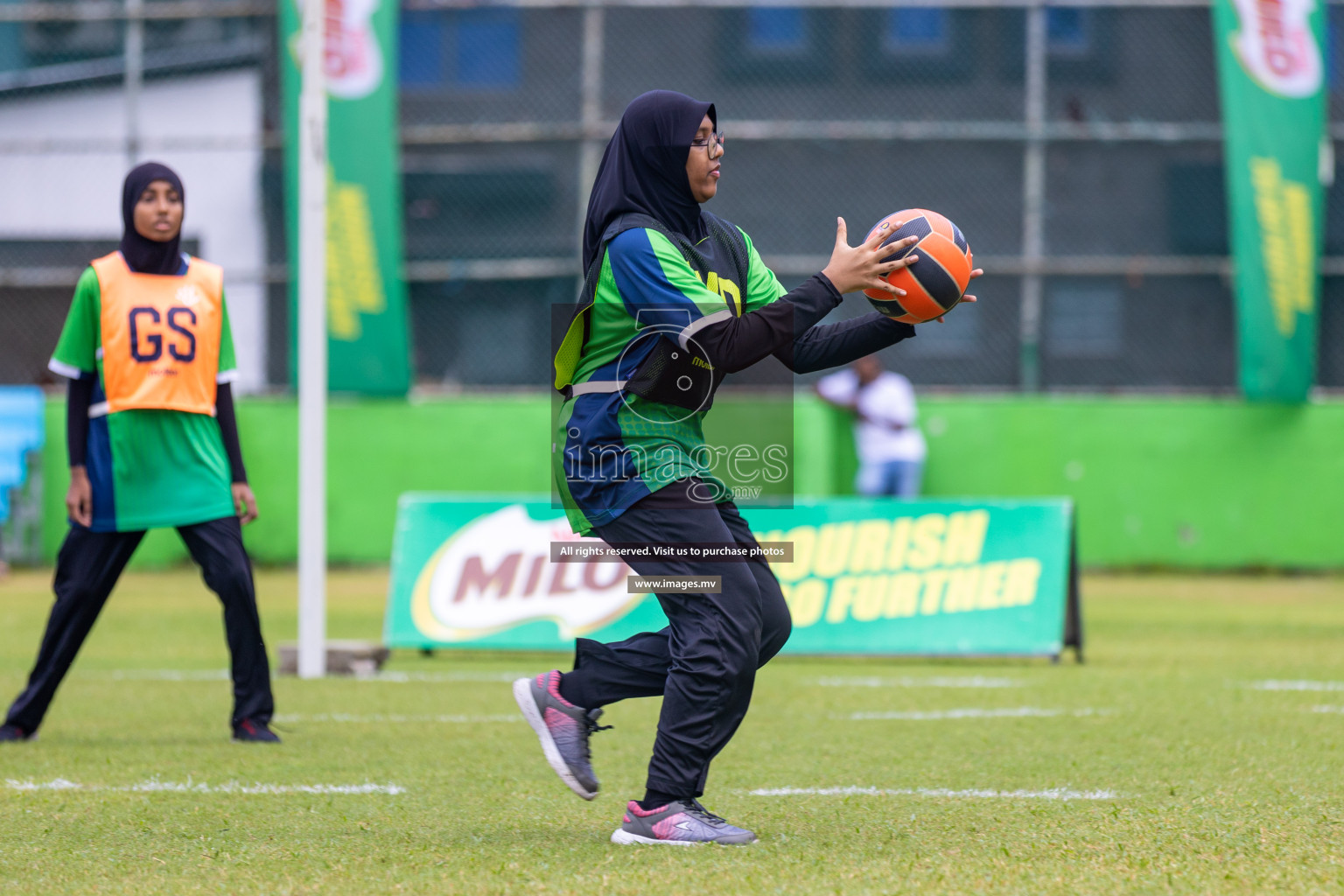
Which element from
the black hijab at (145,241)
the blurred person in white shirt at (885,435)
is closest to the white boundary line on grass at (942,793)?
the black hijab at (145,241)

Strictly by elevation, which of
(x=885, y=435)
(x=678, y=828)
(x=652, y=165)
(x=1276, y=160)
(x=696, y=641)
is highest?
(x=1276, y=160)

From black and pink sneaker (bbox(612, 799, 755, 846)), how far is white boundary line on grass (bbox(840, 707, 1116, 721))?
271 centimetres

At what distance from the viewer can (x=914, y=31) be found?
55.2 ft

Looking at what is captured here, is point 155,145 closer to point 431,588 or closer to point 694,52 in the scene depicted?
point 694,52

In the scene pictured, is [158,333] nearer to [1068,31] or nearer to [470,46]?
[470,46]

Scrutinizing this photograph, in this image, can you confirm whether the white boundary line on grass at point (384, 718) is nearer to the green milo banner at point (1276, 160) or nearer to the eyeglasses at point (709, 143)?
the eyeglasses at point (709, 143)

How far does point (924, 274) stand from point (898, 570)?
4.96 metres

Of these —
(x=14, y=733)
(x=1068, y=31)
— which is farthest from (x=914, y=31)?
(x=14, y=733)

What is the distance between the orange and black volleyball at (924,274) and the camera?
448 cm

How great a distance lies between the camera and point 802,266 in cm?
1611

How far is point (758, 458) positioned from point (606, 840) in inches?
100

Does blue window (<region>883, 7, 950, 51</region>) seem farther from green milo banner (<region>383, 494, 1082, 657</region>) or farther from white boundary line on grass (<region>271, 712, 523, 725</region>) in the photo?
white boundary line on grass (<region>271, 712, 523, 725</region>)

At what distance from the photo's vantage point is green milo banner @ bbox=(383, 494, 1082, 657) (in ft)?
30.0

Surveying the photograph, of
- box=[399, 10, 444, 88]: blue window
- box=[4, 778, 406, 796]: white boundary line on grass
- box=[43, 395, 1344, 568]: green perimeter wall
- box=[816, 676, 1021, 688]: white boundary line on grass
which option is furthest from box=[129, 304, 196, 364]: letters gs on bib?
box=[399, 10, 444, 88]: blue window
